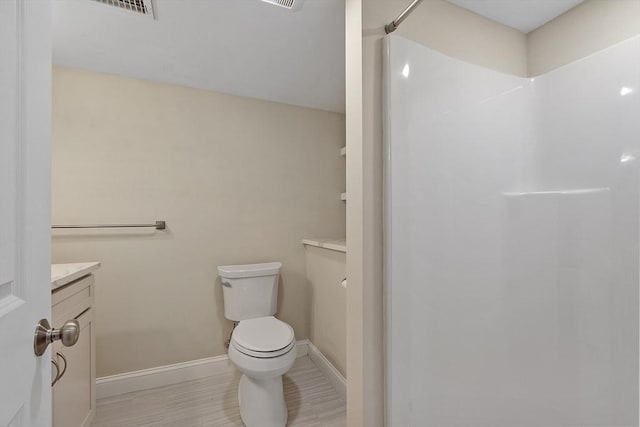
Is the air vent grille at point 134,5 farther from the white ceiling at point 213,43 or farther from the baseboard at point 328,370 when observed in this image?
the baseboard at point 328,370

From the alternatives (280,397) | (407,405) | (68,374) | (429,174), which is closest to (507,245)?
(429,174)

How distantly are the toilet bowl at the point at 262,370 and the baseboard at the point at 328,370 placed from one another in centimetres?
39

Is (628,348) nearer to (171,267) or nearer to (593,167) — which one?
(593,167)

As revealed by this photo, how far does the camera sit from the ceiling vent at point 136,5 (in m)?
1.24

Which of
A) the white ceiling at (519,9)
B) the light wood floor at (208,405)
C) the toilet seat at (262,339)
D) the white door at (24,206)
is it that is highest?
the white ceiling at (519,9)

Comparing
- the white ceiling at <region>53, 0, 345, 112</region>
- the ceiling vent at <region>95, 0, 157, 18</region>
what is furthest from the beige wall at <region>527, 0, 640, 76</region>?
the ceiling vent at <region>95, 0, 157, 18</region>

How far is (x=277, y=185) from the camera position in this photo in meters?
2.21

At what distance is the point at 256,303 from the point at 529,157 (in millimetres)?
1860

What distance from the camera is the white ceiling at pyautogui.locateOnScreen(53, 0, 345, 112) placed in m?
1.30

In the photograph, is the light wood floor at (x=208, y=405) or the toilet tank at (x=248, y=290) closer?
the light wood floor at (x=208, y=405)

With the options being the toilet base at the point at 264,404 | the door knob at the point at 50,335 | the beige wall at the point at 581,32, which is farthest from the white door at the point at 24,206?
the beige wall at the point at 581,32

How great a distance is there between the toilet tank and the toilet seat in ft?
0.46

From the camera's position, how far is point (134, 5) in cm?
126

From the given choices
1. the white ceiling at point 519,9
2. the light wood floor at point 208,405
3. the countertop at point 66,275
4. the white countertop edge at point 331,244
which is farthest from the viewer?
the white countertop edge at point 331,244
